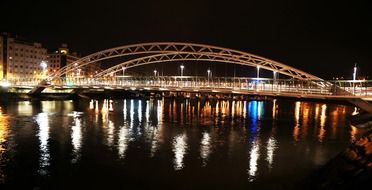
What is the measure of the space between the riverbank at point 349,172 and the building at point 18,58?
323 feet

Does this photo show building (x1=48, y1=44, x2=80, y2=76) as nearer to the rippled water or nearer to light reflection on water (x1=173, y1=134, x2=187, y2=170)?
the rippled water

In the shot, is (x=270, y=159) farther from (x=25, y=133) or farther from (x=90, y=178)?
(x=25, y=133)

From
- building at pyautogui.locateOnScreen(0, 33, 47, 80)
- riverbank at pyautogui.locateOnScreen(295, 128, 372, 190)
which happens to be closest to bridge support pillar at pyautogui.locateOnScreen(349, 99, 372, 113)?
riverbank at pyautogui.locateOnScreen(295, 128, 372, 190)

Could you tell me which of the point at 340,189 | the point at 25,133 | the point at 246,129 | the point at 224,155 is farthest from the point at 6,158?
the point at 246,129

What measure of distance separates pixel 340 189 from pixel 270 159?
464 inches

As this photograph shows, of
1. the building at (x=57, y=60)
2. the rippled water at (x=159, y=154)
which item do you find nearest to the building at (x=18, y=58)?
the building at (x=57, y=60)

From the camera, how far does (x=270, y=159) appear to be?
969 inches

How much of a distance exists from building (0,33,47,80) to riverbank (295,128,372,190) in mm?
98487

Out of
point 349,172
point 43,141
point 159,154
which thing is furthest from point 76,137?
point 349,172

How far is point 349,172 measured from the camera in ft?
45.4

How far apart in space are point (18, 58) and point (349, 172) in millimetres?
118561

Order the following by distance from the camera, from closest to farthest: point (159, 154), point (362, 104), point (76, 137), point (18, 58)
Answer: point (159, 154)
point (76, 137)
point (362, 104)
point (18, 58)

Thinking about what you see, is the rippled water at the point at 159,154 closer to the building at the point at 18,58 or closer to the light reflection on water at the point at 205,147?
the light reflection on water at the point at 205,147

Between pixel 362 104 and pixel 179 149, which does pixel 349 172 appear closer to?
pixel 179 149
